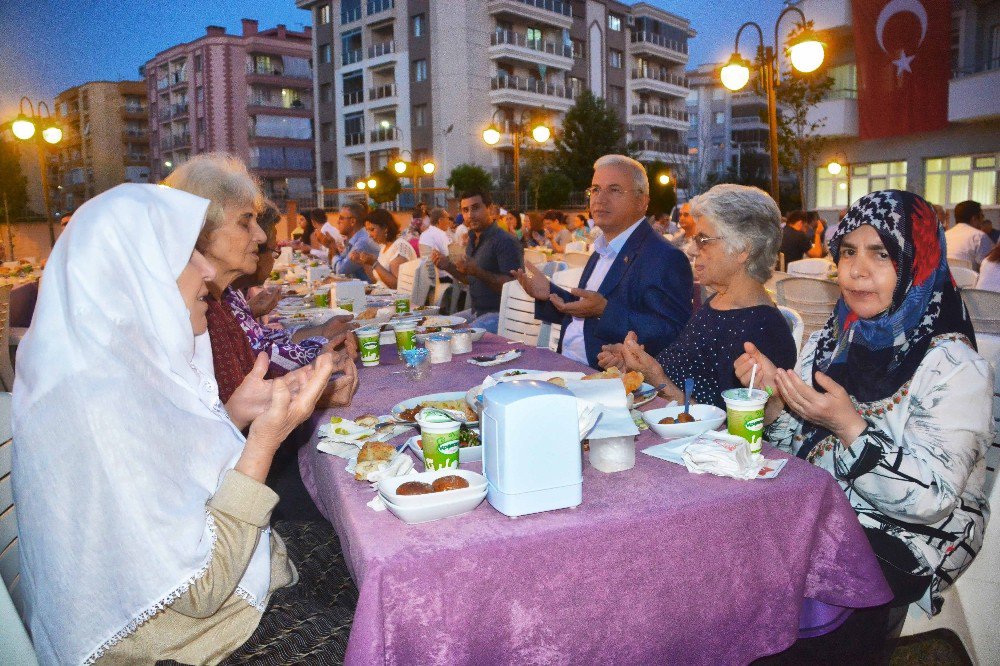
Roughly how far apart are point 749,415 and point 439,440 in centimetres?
86

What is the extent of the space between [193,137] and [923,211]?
59.8 m

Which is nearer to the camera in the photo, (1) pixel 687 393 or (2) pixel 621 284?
(1) pixel 687 393

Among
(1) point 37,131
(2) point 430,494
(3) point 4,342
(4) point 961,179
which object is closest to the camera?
(2) point 430,494

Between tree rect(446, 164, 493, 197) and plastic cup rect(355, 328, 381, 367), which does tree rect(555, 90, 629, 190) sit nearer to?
tree rect(446, 164, 493, 197)

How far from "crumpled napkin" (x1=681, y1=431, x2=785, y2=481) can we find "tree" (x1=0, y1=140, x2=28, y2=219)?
1469 inches

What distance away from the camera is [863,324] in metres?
2.28

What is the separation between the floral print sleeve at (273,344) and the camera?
11.0 feet

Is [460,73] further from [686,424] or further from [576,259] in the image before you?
[686,424]

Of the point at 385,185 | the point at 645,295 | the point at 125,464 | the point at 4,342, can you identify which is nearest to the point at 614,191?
the point at 645,295

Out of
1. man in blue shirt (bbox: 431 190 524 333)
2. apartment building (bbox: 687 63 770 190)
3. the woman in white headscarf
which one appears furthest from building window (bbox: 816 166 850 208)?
apartment building (bbox: 687 63 770 190)

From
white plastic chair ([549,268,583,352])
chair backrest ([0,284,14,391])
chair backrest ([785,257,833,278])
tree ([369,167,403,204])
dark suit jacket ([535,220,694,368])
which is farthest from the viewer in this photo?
tree ([369,167,403,204])

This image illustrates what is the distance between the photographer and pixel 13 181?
128 ft

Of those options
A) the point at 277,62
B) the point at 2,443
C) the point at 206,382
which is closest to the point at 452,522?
the point at 206,382

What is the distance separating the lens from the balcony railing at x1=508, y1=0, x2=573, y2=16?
133 ft
